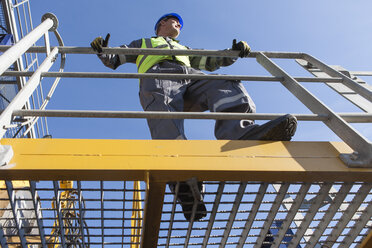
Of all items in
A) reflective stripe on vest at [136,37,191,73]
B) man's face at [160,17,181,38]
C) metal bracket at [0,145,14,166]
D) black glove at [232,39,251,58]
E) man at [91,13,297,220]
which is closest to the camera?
metal bracket at [0,145,14,166]

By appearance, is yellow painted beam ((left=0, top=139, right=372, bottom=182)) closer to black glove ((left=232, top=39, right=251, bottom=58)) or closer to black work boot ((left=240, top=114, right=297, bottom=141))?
black work boot ((left=240, top=114, right=297, bottom=141))

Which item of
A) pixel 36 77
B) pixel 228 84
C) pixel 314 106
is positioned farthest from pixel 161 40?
pixel 314 106

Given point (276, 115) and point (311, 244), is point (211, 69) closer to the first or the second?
point (276, 115)

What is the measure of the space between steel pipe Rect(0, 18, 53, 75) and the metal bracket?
432 millimetres

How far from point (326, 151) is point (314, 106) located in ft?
1.39

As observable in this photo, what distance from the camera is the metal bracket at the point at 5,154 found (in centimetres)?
117

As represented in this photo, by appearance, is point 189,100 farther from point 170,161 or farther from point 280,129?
point 170,161

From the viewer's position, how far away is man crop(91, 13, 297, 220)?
1659 mm

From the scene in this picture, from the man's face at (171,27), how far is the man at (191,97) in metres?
0.31

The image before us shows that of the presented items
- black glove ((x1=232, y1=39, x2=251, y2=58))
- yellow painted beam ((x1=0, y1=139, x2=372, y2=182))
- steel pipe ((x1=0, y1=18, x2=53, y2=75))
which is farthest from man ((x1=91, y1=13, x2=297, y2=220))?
steel pipe ((x1=0, y1=18, x2=53, y2=75))

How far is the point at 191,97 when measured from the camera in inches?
115

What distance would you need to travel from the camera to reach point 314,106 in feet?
5.83

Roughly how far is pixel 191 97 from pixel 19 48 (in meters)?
1.59

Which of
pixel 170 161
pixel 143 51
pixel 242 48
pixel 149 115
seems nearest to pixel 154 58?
pixel 143 51
